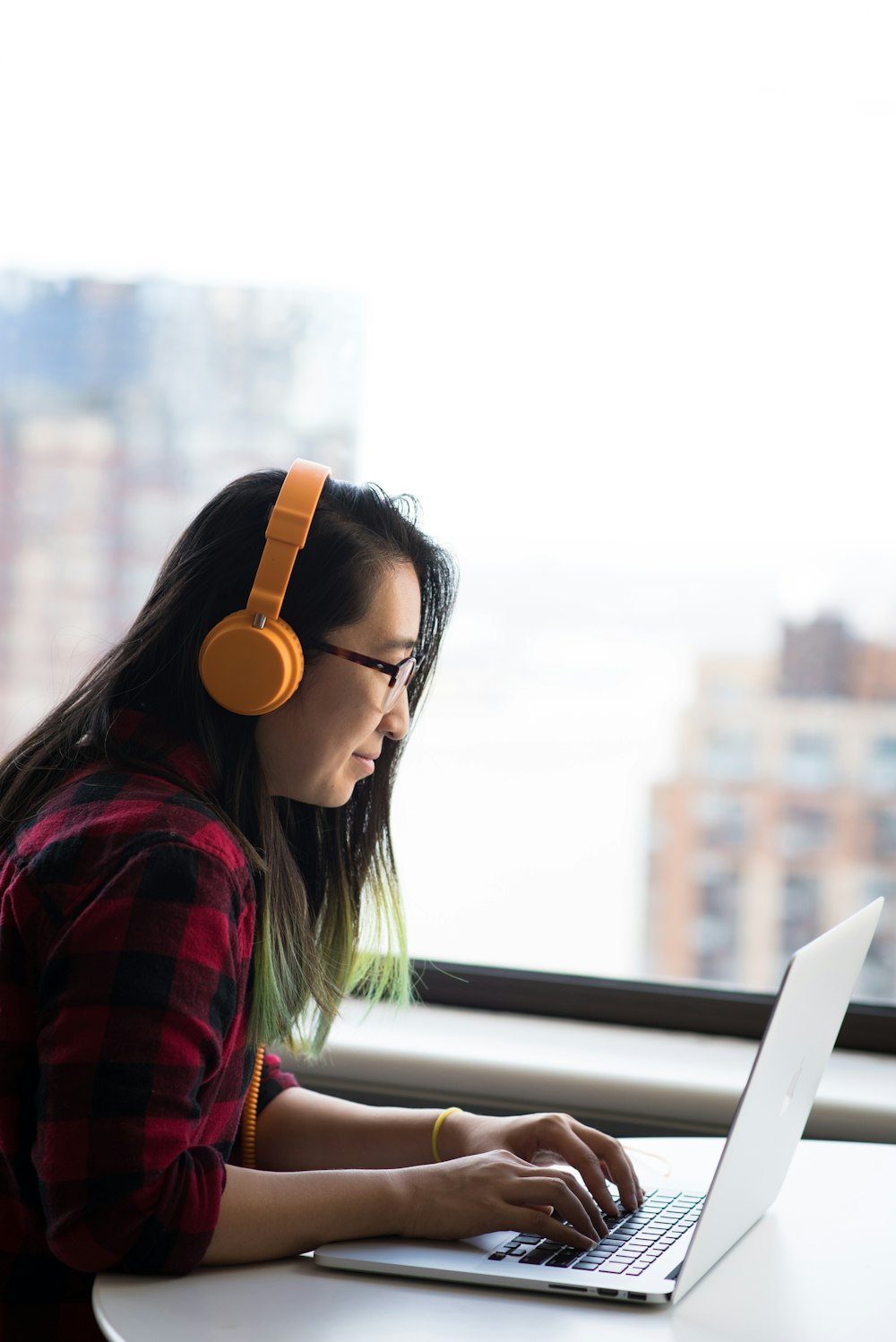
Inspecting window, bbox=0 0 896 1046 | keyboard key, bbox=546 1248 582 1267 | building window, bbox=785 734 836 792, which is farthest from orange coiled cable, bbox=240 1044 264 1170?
building window, bbox=785 734 836 792

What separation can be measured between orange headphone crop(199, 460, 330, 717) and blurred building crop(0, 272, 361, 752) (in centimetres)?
103

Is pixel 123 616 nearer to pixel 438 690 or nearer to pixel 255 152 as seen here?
pixel 438 690

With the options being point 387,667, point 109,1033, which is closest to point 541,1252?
point 109,1033

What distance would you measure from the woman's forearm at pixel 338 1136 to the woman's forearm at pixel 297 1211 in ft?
0.81

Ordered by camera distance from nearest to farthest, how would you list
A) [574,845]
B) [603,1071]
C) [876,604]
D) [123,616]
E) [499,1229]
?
[499,1229], [603,1071], [876,604], [574,845], [123,616]

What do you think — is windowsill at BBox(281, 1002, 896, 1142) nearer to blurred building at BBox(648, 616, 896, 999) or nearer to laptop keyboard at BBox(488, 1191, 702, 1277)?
blurred building at BBox(648, 616, 896, 999)

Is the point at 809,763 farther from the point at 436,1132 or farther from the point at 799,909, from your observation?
the point at 436,1132

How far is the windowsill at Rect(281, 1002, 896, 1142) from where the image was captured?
5.50ft

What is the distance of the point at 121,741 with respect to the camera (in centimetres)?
107

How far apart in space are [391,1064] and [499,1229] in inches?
32.9

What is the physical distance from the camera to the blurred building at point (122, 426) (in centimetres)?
212

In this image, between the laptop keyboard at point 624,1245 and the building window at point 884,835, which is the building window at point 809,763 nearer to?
the building window at point 884,835

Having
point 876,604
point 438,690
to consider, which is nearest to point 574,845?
point 438,690

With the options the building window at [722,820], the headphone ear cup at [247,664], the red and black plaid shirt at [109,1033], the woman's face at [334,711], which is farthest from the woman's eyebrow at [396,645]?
the building window at [722,820]
